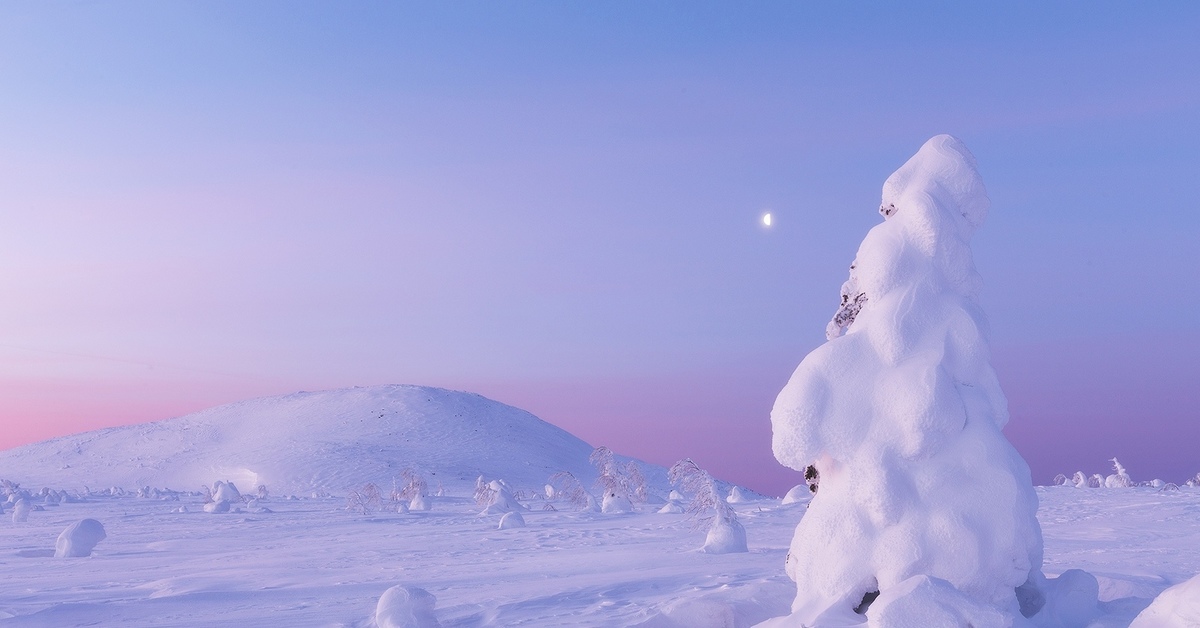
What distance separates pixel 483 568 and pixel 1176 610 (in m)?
8.44

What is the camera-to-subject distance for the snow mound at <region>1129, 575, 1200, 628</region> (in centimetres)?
541

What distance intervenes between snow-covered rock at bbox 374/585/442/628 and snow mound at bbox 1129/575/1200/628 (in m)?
5.37

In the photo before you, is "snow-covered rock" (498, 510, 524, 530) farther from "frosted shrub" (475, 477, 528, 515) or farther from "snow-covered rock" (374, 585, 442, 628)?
"snow-covered rock" (374, 585, 442, 628)

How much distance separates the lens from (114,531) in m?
19.9

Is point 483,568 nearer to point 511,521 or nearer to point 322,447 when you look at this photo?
point 511,521

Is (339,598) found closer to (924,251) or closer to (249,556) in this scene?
(249,556)

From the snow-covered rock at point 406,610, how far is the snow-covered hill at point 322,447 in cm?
3183

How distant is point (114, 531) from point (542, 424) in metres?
44.7

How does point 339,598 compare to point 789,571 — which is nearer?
point 789,571

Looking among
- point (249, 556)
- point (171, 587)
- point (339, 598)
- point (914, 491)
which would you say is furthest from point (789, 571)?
point (249, 556)

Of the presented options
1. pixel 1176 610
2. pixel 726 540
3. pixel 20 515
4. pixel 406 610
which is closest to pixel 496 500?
pixel 726 540

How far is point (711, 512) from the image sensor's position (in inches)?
658

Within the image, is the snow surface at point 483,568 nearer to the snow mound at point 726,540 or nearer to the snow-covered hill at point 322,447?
the snow mound at point 726,540

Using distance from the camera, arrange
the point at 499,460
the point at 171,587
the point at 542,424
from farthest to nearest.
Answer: the point at 542,424 → the point at 499,460 → the point at 171,587
